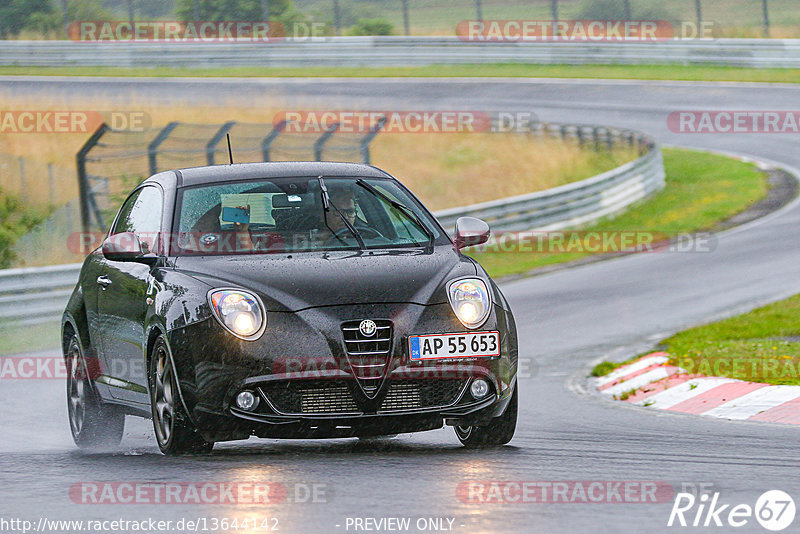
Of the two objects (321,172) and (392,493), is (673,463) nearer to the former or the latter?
(392,493)

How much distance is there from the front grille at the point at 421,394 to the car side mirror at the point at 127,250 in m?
1.60

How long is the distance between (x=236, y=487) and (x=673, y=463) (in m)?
2.09

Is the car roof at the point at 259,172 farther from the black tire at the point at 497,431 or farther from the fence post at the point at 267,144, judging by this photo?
the fence post at the point at 267,144

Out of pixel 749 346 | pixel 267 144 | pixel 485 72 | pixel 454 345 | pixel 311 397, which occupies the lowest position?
pixel 485 72

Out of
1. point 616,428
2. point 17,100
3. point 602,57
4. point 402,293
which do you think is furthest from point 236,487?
point 602,57

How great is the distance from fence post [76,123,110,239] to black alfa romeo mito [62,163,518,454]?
34.5 feet

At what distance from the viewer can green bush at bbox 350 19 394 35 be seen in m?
43.3

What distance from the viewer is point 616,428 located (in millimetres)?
8438

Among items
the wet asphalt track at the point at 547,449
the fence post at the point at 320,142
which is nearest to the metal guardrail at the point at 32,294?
the wet asphalt track at the point at 547,449

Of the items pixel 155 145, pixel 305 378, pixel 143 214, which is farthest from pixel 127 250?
pixel 155 145

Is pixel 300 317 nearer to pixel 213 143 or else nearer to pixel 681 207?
pixel 213 143

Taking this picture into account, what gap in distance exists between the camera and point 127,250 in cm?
729

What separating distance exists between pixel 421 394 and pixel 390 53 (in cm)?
3640

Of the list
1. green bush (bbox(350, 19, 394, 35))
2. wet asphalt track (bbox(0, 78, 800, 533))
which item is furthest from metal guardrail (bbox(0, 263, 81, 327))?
green bush (bbox(350, 19, 394, 35))
